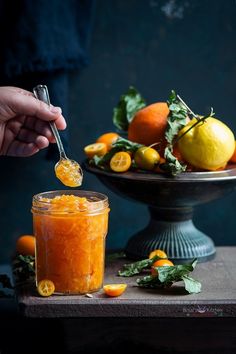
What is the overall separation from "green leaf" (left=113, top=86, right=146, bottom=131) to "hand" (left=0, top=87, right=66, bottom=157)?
0.85 ft

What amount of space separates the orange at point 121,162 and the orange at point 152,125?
0.08 meters

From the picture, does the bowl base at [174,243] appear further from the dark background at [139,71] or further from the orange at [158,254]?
the dark background at [139,71]

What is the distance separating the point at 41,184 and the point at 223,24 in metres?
0.73

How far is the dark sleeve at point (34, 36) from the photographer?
191 centimetres

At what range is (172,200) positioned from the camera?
1688mm

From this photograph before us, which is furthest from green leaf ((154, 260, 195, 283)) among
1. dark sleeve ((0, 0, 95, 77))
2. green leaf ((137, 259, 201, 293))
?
dark sleeve ((0, 0, 95, 77))

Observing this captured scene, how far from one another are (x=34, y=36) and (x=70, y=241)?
2.23 ft

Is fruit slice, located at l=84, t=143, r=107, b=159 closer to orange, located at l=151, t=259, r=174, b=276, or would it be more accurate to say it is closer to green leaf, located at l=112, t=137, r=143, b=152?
green leaf, located at l=112, t=137, r=143, b=152

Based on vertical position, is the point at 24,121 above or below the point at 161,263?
above

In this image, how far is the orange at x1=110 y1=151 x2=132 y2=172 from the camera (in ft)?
5.48

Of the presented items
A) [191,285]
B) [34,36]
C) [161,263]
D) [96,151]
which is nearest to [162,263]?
[161,263]

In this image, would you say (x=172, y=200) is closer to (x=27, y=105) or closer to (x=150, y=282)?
(x=150, y=282)
